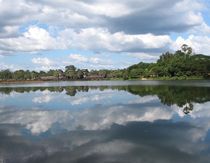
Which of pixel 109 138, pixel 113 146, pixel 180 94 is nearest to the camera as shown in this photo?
pixel 113 146

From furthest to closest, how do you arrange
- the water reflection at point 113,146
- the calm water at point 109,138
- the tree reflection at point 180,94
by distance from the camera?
the tree reflection at point 180,94, the calm water at point 109,138, the water reflection at point 113,146

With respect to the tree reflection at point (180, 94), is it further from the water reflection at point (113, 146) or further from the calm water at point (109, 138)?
the water reflection at point (113, 146)

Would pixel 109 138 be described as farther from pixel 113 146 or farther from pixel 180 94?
pixel 180 94

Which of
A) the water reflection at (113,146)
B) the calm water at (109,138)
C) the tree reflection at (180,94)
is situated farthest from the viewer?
the tree reflection at (180,94)

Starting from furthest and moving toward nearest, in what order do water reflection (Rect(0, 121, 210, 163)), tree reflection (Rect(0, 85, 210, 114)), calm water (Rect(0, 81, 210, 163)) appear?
tree reflection (Rect(0, 85, 210, 114)) < calm water (Rect(0, 81, 210, 163)) < water reflection (Rect(0, 121, 210, 163))

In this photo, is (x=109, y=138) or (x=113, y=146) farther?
(x=109, y=138)

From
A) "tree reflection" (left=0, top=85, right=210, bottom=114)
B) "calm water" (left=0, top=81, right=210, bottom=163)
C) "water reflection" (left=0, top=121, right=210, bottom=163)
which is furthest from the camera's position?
"tree reflection" (left=0, top=85, right=210, bottom=114)

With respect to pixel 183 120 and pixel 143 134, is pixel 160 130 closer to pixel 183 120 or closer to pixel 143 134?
pixel 143 134

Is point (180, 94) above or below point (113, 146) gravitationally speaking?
above

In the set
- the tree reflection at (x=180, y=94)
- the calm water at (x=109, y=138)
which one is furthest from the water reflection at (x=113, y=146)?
the tree reflection at (x=180, y=94)

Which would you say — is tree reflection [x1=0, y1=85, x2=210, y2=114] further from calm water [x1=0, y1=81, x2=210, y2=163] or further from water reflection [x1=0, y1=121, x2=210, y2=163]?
water reflection [x1=0, y1=121, x2=210, y2=163]

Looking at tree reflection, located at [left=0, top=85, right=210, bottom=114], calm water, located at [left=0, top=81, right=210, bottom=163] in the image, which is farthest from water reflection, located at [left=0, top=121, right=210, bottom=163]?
tree reflection, located at [left=0, top=85, right=210, bottom=114]

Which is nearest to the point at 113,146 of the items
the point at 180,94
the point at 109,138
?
the point at 109,138

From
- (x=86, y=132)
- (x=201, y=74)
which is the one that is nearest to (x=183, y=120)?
(x=86, y=132)
